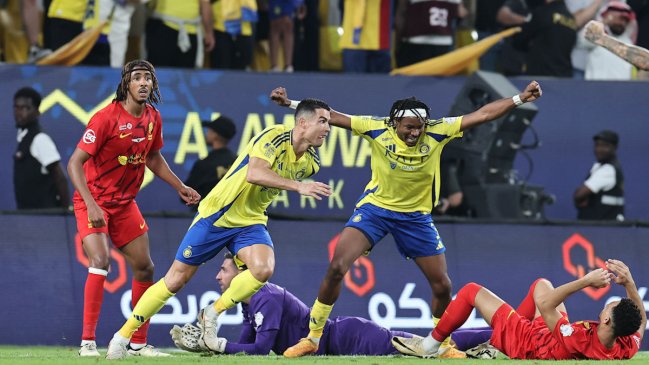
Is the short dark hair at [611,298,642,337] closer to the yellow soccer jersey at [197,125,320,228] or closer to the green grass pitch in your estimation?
the green grass pitch

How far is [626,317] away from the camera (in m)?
10.9

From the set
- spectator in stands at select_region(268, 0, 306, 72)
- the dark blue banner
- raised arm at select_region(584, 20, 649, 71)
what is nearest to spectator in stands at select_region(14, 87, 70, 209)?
the dark blue banner

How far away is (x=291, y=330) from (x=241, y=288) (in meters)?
1.50

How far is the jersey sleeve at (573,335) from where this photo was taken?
36.8ft

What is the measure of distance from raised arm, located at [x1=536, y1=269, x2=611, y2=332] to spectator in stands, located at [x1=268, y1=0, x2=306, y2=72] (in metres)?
6.72

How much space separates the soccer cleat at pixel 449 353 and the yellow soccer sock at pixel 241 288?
1.89 metres

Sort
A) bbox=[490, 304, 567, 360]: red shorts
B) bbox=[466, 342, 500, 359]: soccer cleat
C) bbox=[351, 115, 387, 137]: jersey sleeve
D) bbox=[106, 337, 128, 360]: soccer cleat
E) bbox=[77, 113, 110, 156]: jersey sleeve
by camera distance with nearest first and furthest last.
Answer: bbox=[106, 337, 128, 360]: soccer cleat < bbox=[490, 304, 567, 360]: red shorts < bbox=[77, 113, 110, 156]: jersey sleeve < bbox=[466, 342, 500, 359]: soccer cleat < bbox=[351, 115, 387, 137]: jersey sleeve

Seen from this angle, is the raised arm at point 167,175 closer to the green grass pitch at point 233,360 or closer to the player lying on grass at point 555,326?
the green grass pitch at point 233,360

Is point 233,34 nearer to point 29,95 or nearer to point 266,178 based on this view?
point 29,95

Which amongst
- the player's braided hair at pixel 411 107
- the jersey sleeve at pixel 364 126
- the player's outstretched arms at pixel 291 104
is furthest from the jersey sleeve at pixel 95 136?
the player's braided hair at pixel 411 107

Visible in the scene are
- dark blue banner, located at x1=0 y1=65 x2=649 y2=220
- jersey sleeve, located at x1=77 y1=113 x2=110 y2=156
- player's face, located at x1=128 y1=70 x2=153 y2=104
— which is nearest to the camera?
jersey sleeve, located at x1=77 y1=113 x2=110 y2=156

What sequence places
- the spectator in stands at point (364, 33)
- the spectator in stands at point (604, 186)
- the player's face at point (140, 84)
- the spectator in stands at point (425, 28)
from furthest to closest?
the spectator in stands at point (425, 28)
the spectator in stands at point (364, 33)
the spectator in stands at point (604, 186)
the player's face at point (140, 84)

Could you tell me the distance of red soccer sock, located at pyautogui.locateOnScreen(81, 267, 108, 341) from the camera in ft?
38.5

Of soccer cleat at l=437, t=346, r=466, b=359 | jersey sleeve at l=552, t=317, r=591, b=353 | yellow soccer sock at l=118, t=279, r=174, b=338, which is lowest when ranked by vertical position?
soccer cleat at l=437, t=346, r=466, b=359
